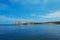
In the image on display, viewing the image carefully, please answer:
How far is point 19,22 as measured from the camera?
623ft

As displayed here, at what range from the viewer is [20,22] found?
19175 centimetres

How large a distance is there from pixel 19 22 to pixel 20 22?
2627 millimetres
